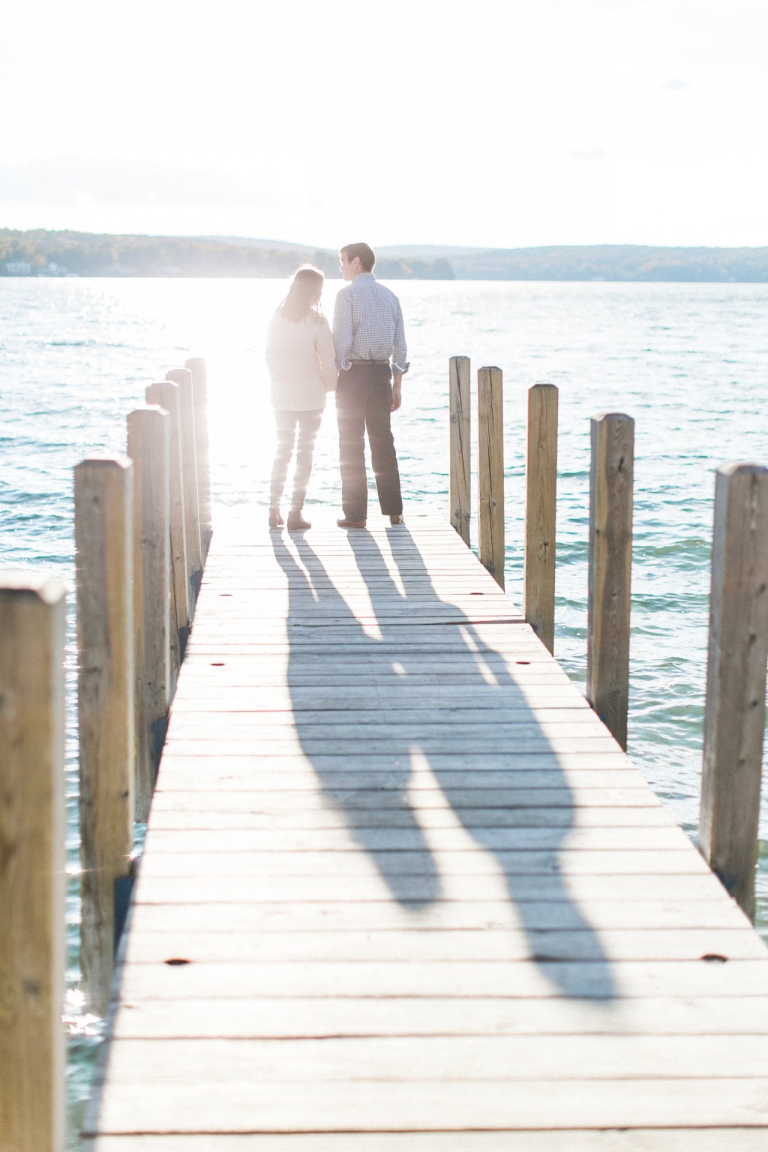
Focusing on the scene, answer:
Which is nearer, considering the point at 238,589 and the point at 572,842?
the point at 572,842

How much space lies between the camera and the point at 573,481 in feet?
69.6

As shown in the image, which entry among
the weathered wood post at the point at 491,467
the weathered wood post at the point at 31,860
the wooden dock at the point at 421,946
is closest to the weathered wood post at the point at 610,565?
the wooden dock at the point at 421,946

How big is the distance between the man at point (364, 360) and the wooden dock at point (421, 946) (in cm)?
354

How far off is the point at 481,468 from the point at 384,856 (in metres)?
4.73

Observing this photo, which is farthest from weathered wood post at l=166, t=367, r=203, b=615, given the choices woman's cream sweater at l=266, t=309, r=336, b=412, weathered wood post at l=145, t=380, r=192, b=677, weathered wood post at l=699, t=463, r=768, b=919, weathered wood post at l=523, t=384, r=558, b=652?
weathered wood post at l=699, t=463, r=768, b=919

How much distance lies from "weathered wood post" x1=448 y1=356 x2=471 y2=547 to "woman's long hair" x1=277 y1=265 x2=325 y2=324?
1149 mm

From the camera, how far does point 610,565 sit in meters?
5.04

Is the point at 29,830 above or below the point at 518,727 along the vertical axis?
above

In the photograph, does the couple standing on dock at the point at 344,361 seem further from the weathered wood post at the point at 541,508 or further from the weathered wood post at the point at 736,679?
the weathered wood post at the point at 736,679

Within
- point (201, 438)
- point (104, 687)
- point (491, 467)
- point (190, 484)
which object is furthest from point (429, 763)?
point (201, 438)

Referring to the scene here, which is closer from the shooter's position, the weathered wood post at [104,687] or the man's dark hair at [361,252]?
the weathered wood post at [104,687]

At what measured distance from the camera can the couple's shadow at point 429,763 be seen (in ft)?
10.8

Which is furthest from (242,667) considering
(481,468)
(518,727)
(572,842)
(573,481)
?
(573,481)

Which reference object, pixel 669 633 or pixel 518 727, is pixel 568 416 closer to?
pixel 669 633
